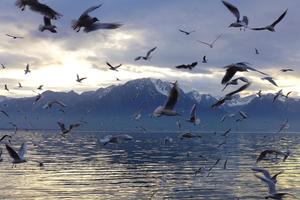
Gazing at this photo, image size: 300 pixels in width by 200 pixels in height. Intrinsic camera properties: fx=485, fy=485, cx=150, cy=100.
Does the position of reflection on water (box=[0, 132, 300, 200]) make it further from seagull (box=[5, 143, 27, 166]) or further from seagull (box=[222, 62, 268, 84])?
seagull (box=[222, 62, 268, 84])

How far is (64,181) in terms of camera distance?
73.0 m

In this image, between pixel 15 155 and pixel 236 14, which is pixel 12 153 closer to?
pixel 15 155

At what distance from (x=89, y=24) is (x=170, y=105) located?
3.17 m

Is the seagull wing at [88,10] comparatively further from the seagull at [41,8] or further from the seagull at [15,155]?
the seagull at [15,155]

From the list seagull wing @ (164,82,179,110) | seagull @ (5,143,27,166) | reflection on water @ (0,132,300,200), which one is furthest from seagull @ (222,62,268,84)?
reflection on water @ (0,132,300,200)

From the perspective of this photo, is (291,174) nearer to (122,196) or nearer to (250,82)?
(122,196)

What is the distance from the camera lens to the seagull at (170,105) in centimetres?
1332

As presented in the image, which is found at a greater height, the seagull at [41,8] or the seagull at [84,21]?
the seagull at [41,8]

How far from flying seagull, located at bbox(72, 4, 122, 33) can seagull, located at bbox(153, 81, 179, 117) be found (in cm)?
244

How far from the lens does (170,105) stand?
13672 millimetres

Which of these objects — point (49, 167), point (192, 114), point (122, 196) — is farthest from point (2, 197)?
point (192, 114)

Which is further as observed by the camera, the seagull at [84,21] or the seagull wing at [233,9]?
the seagull wing at [233,9]

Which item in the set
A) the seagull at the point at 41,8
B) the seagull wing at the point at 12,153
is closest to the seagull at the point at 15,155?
the seagull wing at the point at 12,153

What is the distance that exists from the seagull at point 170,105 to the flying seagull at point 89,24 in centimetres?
244
